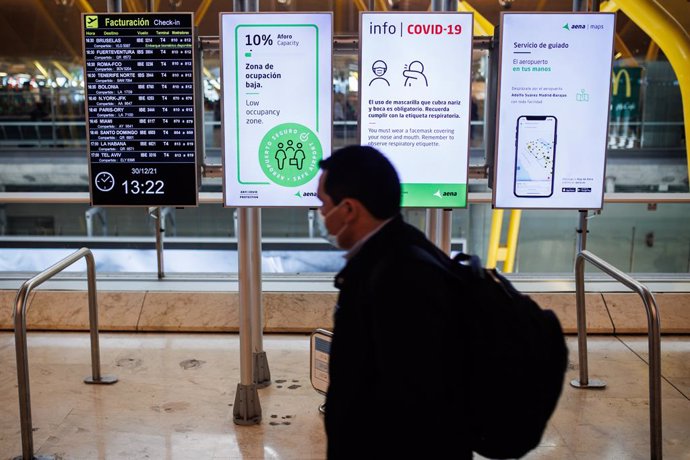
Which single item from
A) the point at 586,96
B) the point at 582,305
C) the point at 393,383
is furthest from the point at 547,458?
the point at 393,383

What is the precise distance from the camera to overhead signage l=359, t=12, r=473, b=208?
3.13 meters

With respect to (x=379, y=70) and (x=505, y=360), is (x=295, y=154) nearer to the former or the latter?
(x=379, y=70)

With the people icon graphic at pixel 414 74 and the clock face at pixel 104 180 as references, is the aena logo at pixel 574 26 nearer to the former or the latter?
the people icon graphic at pixel 414 74

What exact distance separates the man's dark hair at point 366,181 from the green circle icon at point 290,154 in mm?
1644

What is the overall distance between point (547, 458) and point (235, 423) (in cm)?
149

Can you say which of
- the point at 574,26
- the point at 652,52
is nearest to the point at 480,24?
the point at 574,26

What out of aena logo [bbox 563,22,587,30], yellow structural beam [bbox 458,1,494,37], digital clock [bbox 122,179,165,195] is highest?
yellow structural beam [bbox 458,1,494,37]

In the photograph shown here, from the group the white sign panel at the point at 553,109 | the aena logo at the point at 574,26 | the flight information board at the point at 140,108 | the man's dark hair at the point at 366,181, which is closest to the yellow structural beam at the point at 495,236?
the white sign panel at the point at 553,109

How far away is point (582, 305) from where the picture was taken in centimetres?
377

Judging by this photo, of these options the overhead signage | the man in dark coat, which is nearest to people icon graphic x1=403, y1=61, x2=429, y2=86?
the overhead signage

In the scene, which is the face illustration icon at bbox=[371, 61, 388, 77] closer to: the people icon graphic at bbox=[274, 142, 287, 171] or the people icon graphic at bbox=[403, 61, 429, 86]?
the people icon graphic at bbox=[403, 61, 429, 86]

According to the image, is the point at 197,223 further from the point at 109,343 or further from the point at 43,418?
the point at 43,418

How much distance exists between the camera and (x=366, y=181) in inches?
62.2

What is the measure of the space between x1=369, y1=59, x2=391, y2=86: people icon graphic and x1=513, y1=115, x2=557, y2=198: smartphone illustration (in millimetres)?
691
